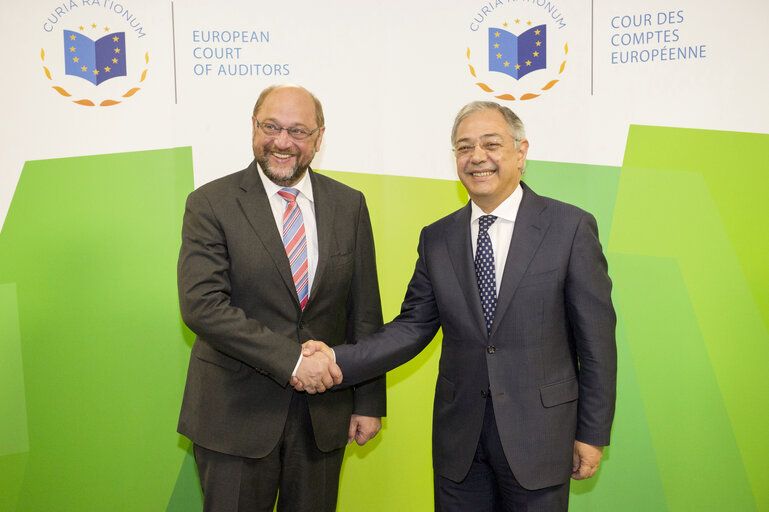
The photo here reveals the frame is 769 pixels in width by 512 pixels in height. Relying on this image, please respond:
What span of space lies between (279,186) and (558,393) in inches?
50.9

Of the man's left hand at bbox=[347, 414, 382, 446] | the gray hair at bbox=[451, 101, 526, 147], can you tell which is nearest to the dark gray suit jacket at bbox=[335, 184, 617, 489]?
the gray hair at bbox=[451, 101, 526, 147]

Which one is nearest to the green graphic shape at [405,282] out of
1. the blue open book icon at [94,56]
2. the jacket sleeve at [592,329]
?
the blue open book icon at [94,56]

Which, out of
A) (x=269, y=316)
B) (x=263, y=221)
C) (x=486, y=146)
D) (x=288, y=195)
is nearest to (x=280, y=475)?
(x=269, y=316)

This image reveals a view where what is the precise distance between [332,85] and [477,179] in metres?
1.43

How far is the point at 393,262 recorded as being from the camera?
3562mm

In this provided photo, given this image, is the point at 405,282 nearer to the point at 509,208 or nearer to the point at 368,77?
the point at 368,77

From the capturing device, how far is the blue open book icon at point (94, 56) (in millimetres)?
3332

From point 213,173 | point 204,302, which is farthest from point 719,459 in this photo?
point 213,173

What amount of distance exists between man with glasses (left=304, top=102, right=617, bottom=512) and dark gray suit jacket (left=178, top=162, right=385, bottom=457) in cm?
46

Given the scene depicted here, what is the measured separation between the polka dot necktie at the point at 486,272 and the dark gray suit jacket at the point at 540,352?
37 millimetres

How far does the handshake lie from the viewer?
91.8 inches

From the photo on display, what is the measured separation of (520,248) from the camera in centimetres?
220

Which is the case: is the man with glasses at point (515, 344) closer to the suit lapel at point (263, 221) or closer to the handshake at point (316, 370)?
the handshake at point (316, 370)

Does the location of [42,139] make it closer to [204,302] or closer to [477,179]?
[204,302]
